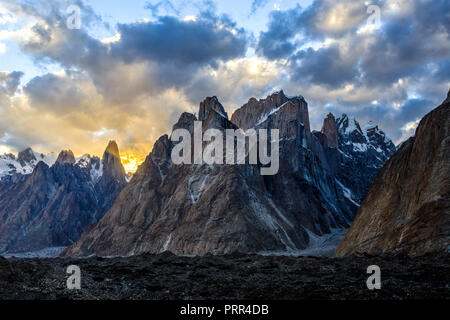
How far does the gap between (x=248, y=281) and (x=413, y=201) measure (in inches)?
1384

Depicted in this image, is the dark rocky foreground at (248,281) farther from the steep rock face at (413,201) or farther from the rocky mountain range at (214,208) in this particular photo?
the rocky mountain range at (214,208)

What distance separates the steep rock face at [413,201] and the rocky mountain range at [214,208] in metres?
41.5

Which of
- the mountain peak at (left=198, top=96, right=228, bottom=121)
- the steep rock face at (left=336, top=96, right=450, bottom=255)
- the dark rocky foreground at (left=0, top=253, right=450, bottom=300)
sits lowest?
the dark rocky foreground at (left=0, top=253, right=450, bottom=300)

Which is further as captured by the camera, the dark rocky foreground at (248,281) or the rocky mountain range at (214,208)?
the rocky mountain range at (214,208)

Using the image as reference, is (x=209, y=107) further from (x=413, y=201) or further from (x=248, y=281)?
(x=248, y=281)

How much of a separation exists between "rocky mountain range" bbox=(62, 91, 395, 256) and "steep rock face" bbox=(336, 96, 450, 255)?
41491 mm

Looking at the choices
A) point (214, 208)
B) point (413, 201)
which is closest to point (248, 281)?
point (413, 201)

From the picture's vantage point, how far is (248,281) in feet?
121

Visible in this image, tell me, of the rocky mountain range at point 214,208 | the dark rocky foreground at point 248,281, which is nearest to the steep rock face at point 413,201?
the dark rocky foreground at point 248,281

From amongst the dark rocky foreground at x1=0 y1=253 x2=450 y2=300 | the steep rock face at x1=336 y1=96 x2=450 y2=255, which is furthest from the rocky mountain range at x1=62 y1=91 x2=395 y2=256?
the dark rocky foreground at x1=0 y1=253 x2=450 y2=300

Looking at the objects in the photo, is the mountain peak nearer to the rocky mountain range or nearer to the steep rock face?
the rocky mountain range

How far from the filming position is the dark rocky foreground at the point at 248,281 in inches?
1126

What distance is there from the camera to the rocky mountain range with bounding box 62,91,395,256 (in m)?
117
